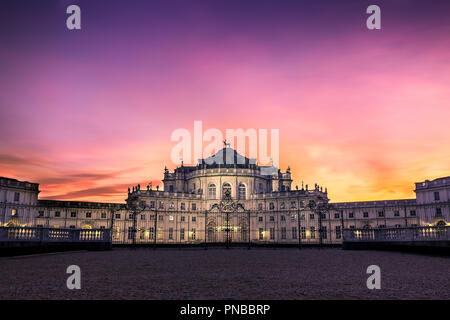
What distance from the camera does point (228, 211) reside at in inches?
2677

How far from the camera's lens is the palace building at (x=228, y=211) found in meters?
68.2

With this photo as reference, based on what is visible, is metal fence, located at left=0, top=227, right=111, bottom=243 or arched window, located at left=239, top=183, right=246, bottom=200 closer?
metal fence, located at left=0, top=227, right=111, bottom=243

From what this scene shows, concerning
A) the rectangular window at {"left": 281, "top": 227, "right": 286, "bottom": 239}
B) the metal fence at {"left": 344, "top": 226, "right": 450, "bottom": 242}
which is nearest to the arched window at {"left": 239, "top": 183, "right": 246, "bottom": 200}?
the rectangular window at {"left": 281, "top": 227, "right": 286, "bottom": 239}

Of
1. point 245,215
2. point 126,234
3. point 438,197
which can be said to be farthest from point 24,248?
point 438,197

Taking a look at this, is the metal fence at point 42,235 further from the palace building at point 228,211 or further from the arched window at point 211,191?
the arched window at point 211,191

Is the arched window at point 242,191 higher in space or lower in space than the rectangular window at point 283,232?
higher

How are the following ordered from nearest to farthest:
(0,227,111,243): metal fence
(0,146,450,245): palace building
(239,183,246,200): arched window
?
(0,227,111,243): metal fence, (0,146,450,245): palace building, (239,183,246,200): arched window

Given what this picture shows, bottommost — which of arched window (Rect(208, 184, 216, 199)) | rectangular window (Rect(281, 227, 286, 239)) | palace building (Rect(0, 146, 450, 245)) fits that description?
rectangular window (Rect(281, 227, 286, 239))

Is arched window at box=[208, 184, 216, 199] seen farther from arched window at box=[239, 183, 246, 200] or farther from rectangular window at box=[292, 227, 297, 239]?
rectangular window at box=[292, 227, 297, 239]

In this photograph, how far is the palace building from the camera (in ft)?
224

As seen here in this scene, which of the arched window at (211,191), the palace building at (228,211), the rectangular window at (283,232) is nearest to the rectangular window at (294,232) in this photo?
the palace building at (228,211)
